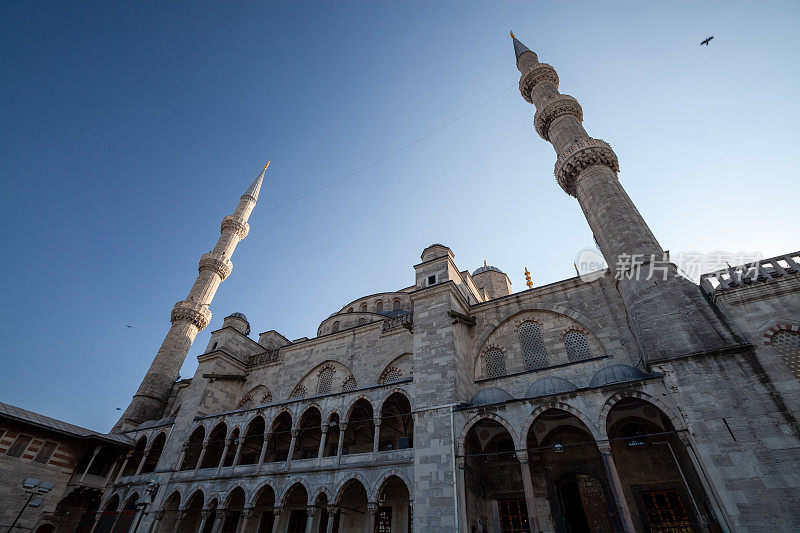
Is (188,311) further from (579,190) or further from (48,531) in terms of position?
(579,190)

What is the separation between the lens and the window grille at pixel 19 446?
673 inches

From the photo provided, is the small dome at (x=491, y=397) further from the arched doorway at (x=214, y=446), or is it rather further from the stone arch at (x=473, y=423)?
the arched doorway at (x=214, y=446)

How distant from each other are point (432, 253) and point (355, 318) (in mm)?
8563

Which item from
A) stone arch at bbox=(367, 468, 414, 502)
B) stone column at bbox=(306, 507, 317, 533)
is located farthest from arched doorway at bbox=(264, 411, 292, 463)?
stone arch at bbox=(367, 468, 414, 502)

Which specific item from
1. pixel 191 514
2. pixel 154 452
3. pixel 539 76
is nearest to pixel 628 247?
pixel 539 76

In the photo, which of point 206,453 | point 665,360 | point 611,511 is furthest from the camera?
point 206,453

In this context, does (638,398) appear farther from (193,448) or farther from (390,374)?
(193,448)

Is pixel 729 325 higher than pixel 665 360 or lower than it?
higher

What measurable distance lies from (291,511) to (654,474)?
13859mm

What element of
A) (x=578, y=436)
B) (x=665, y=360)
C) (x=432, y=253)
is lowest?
(x=578, y=436)

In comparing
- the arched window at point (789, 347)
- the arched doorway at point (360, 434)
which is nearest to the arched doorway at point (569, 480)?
the arched window at point (789, 347)

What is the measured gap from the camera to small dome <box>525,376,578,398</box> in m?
11.6

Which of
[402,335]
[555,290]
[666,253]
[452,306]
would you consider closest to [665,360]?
[666,253]

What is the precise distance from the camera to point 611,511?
448 inches
